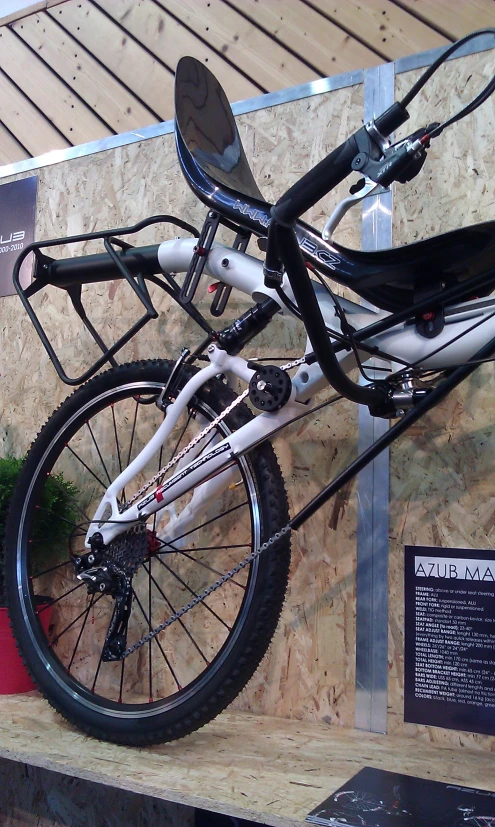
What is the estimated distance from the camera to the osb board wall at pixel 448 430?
1.25m

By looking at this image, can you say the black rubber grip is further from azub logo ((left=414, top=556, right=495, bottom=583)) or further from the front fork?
azub logo ((left=414, top=556, right=495, bottom=583))

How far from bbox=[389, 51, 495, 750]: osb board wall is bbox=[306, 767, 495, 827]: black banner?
0.90 feet

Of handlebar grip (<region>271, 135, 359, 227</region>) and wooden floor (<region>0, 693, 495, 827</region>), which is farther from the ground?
handlebar grip (<region>271, 135, 359, 227</region>)

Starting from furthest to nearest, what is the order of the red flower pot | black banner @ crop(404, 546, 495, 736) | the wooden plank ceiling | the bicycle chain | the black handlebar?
the wooden plank ceiling < the red flower pot < black banner @ crop(404, 546, 495, 736) < the bicycle chain < the black handlebar

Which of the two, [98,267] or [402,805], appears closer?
[402,805]

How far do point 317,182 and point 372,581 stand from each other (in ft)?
2.68

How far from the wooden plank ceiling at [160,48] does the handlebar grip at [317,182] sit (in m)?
1.00

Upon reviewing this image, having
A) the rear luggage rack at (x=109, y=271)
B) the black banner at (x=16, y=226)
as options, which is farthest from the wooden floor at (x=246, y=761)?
the black banner at (x=16, y=226)

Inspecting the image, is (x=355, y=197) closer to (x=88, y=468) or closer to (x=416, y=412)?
(x=416, y=412)

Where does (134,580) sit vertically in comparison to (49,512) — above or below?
below

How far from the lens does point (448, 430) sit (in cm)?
128

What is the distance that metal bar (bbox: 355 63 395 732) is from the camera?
1.26 m

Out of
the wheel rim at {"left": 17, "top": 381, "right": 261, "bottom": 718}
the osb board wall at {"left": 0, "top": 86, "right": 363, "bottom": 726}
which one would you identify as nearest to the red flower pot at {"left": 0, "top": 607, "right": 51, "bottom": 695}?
the wheel rim at {"left": 17, "top": 381, "right": 261, "bottom": 718}

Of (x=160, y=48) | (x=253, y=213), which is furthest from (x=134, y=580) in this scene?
(x=160, y=48)
